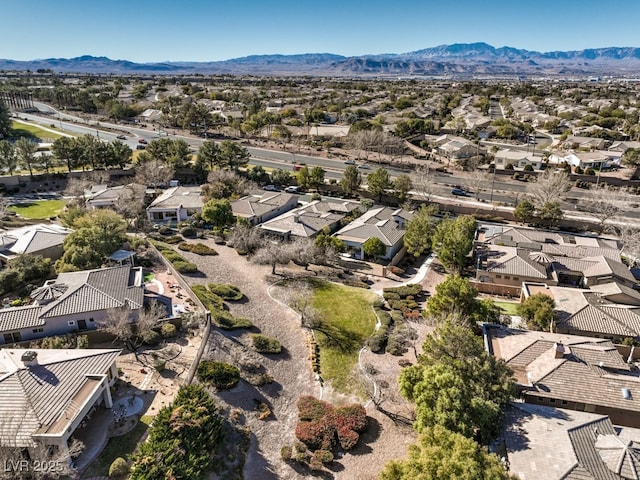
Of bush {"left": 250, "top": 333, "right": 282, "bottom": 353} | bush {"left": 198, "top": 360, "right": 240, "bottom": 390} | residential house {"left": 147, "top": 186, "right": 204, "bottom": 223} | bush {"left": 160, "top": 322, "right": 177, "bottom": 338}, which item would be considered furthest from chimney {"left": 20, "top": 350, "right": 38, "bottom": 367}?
residential house {"left": 147, "top": 186, "right": 204, "bottom": 223}

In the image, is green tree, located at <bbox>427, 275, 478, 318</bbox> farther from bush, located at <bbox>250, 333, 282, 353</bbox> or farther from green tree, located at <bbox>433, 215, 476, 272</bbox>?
bush, located at <bbox>250, 333, 282, 353</bbox>

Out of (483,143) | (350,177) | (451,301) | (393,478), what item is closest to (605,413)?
(451,301)

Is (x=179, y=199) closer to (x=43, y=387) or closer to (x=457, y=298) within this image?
(x=43, y=387)

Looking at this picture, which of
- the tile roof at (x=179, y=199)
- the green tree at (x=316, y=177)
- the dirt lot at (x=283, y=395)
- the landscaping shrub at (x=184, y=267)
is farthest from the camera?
the green tree at (x=316, y=177)

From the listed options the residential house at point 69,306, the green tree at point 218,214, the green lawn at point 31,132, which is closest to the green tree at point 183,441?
the residential house at point 69,306

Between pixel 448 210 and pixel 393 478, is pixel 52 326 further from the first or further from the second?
pixel 448 210

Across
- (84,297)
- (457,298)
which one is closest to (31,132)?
(84,297)

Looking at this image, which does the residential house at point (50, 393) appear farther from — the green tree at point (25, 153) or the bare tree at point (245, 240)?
the green tree at point (25, 153)
